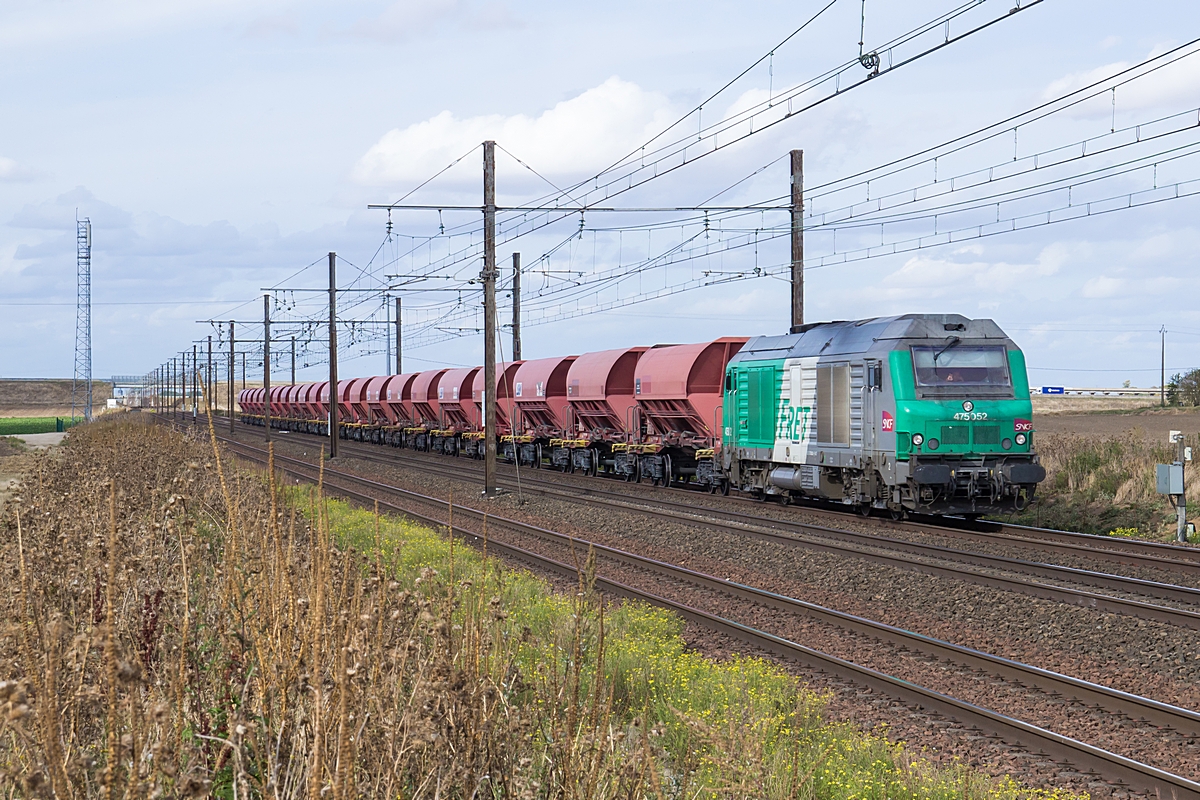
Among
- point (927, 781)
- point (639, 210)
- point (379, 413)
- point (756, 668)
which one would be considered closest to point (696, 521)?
point (639, 210)

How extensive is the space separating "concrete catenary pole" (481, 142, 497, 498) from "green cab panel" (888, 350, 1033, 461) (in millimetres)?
9216

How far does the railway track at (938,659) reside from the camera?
704 cm

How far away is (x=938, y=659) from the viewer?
999 centimetres

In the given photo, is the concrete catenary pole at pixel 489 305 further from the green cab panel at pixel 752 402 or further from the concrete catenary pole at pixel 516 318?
the concrete catenary pole at pixel 516 318

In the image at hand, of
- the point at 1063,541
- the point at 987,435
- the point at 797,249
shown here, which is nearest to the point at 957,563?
the point at 1063,541

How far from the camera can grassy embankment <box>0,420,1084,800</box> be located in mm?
2846

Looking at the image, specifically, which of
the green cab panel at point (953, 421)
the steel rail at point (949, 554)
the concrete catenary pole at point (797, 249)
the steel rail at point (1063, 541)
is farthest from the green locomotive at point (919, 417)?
the concrete catenary pole at point (797, 249)

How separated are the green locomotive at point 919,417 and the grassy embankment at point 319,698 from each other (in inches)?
405

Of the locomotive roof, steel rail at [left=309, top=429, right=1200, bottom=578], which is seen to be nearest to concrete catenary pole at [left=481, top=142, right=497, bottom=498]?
steel rail at [left=309, top=429, right=1200, bottom=578]

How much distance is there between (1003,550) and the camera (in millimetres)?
16234

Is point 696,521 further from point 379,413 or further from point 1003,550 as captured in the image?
point 379,413

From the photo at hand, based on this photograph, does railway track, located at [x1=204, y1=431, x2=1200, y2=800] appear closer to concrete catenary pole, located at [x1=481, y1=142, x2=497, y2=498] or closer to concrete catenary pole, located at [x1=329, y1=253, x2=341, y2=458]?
concrete catenary pole, located at [x1=481, y1=142, x2=497, y2=498]

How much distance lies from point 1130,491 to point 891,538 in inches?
237

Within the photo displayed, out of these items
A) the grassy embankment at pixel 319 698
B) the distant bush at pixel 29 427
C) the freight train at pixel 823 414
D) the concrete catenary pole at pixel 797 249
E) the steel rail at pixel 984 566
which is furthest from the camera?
the distant bush at pixel 29 427
